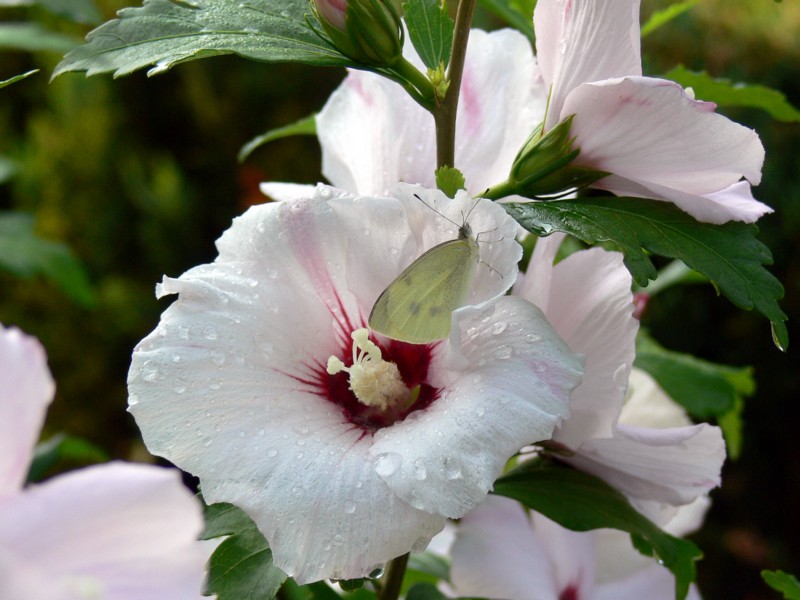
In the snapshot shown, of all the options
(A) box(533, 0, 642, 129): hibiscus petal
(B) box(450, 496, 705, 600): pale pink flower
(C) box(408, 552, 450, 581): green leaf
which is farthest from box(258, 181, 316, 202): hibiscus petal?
(C) box(408, 552, 450, 581): green leaf

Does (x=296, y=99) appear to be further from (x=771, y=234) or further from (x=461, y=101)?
(x=461, y=101)

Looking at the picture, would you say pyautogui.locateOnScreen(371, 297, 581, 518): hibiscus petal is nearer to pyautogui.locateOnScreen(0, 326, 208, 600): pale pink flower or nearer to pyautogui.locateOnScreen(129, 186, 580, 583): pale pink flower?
pyautogui.locateOnScreen(129, 186, 580, 583): pale pink flower

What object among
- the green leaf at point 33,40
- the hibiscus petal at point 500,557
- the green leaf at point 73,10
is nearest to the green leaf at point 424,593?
the hibiscus petal at point 500,557

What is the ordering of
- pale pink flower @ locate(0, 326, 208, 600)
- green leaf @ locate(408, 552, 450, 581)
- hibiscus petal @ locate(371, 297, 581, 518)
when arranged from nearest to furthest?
pale pink flower @ locate(0, 326, 208, 600) < hibiscus petal @ locate(371, 297, 581, 518) < green leaf @ locate(408, 552, 450, 581)

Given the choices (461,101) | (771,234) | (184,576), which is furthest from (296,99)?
(184,576)

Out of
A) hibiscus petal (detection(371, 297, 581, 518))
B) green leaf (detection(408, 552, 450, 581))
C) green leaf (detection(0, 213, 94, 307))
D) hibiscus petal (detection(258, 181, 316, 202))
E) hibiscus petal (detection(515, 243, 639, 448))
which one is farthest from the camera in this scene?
green leaf (detection(0, 213, 94, 307))

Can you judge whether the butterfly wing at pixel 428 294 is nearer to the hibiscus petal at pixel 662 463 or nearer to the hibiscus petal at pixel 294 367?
the hibiscus petal at pixel 294 367
